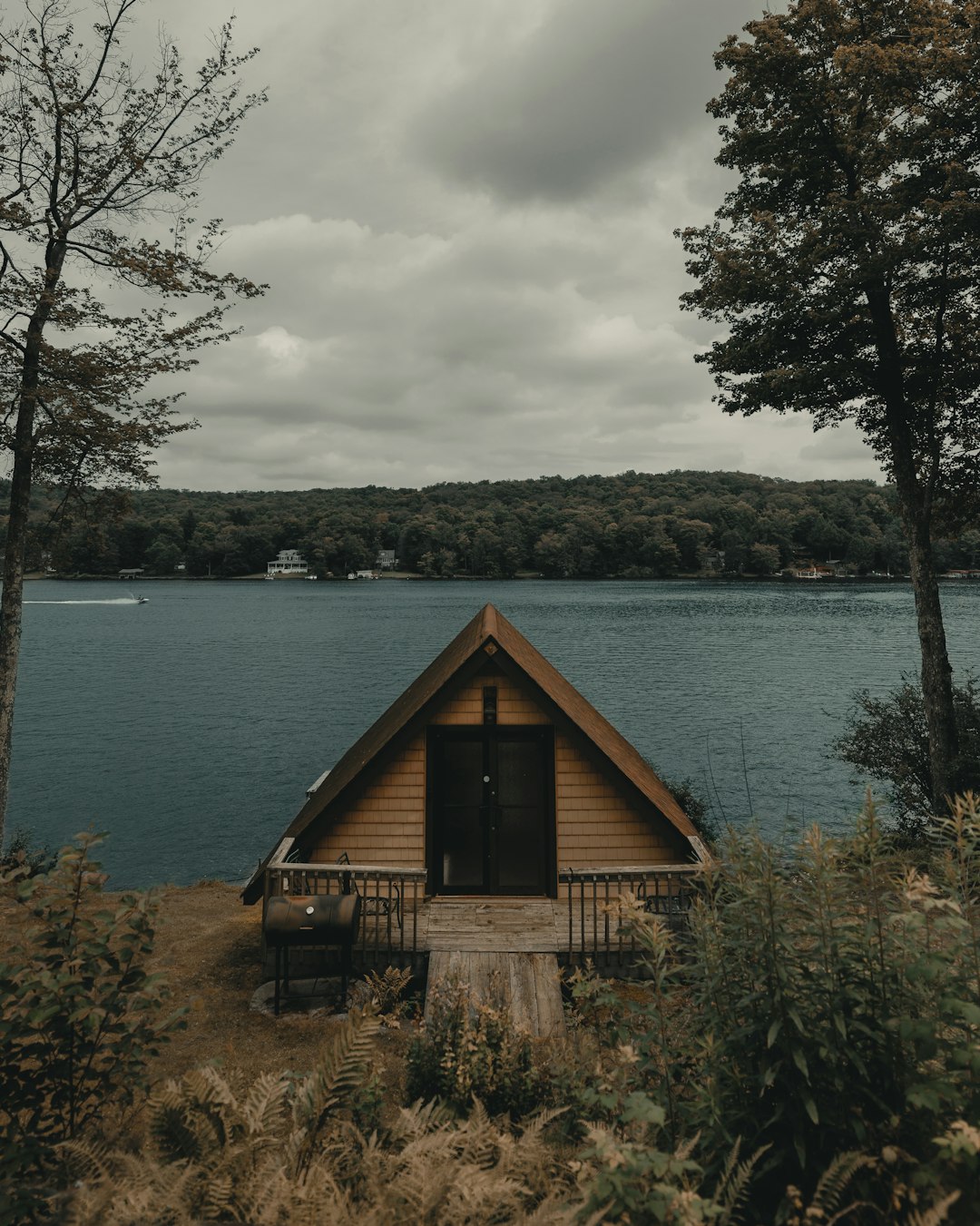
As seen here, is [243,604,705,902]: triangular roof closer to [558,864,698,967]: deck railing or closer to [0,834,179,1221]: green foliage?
[558,864,698,967]: deck railing

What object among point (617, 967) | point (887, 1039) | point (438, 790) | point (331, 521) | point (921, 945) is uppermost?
point (331, 521)

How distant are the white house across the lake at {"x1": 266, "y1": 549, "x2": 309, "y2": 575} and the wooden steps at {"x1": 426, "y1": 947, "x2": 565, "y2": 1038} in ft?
594

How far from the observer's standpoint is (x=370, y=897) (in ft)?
31.1

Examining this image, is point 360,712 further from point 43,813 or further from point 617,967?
point 617,967

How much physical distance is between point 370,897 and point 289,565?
182 meters

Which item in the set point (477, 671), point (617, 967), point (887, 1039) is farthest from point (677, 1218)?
point (477, 671)

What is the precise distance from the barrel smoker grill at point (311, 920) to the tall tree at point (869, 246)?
10.9 metres

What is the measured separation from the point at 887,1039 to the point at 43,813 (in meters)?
32.1

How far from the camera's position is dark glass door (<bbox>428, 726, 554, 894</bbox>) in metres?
10.2

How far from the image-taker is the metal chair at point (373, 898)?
28.8ft

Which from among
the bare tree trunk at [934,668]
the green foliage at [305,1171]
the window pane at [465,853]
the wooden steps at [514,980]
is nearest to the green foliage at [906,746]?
the bare tree trunk at [934,668]

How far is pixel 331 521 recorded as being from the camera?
180750mm

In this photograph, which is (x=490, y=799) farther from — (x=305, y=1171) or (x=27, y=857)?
(x=27, y=857)

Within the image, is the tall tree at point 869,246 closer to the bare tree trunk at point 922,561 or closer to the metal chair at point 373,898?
the bare tree trunk at point 922,561
